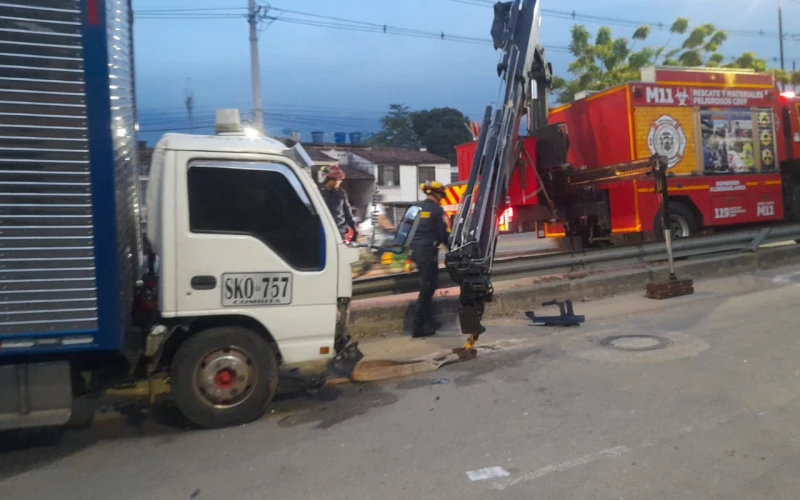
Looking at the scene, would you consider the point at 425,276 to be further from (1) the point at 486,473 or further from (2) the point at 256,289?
(1) the point at 486,473

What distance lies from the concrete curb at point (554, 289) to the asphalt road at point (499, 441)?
1.77 meters

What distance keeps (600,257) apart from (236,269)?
6.92 meters

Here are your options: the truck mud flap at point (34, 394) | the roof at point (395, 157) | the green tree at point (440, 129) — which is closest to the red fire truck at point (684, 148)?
the truck mud flap at point (34, 394)

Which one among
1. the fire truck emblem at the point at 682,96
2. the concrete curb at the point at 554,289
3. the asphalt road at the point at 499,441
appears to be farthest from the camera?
the fire truck emblem at the point at 682,96

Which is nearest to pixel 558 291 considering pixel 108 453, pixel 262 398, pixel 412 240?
pixel 412 240

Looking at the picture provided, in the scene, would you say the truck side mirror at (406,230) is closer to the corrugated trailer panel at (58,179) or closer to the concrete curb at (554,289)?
the concrete curb at (554,289)

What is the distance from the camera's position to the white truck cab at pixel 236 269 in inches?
194

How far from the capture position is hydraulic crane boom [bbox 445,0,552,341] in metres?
7.23

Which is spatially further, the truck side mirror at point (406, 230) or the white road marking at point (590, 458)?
the truck side mirror at point (406, 230)

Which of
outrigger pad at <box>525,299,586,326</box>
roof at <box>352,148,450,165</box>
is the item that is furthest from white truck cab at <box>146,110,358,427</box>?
roof at <box>352,148,450,165</box>

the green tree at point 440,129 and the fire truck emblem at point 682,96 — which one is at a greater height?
the green tree at point 440,129

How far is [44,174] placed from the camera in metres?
4.30

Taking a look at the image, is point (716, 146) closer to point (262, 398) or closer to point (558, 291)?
point (558, 291)

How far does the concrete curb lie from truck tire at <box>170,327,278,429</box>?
9.27ft
